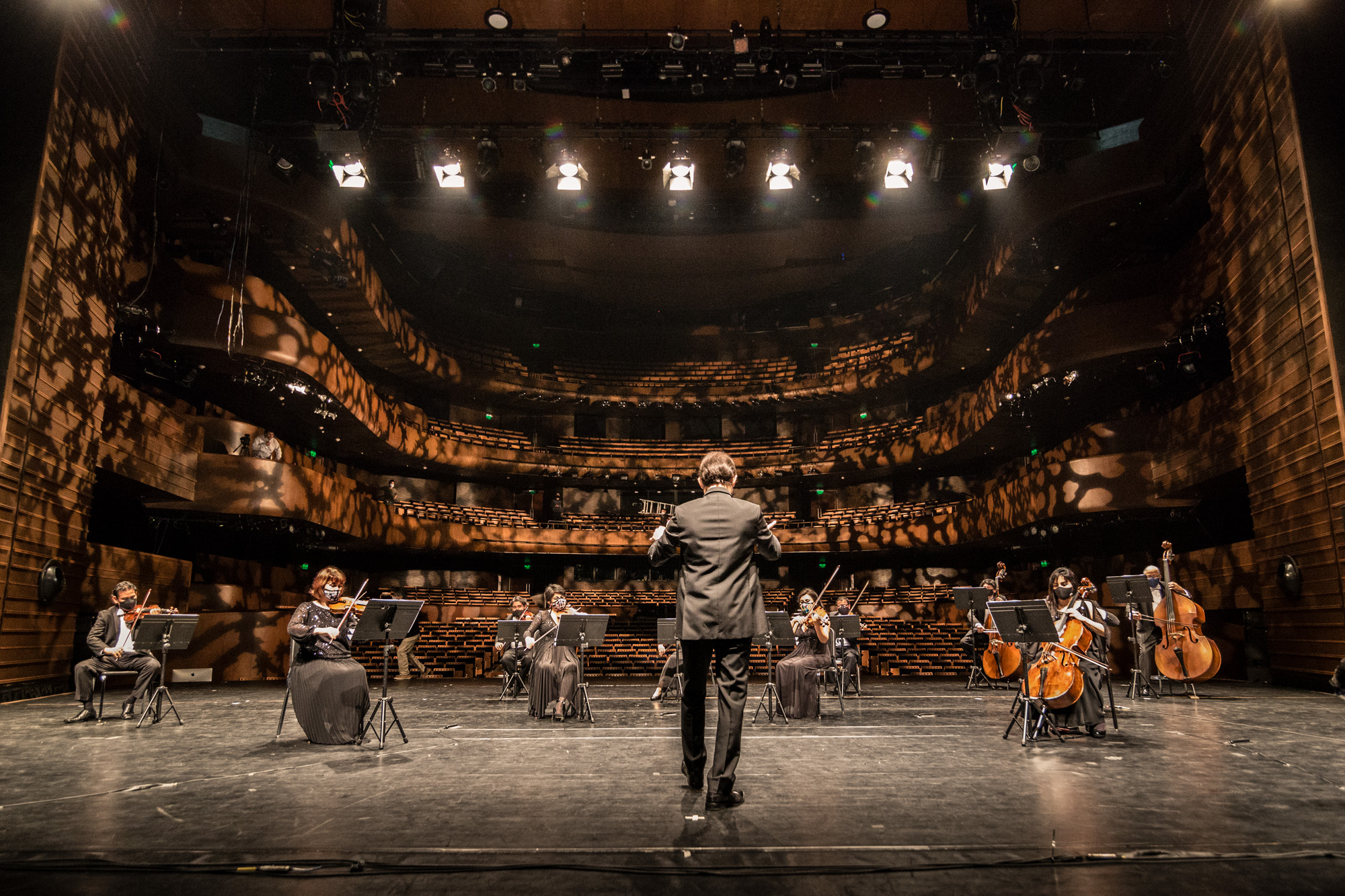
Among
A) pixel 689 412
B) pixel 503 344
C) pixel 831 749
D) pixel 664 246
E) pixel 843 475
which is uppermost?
pixel 664 246

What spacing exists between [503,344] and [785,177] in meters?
13.9

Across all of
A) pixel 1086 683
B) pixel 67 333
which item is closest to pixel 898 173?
pixel 1086 683

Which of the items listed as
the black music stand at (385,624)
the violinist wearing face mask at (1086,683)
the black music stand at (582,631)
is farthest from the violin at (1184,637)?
the black music stand at (385,624)

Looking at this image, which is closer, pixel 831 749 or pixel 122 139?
pixel 831 749

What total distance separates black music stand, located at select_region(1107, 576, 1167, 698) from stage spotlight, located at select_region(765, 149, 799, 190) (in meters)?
6.97

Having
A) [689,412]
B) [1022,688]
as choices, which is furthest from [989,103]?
[689,412]

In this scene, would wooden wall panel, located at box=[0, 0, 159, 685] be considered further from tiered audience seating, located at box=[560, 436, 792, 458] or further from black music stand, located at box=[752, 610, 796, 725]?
tiered audience seating, located at box=[560, 436, 792, 458]

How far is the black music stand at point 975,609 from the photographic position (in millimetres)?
9820

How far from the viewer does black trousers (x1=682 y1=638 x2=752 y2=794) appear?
334cm

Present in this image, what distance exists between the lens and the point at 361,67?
9664 millimetres

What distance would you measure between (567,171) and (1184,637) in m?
10.0

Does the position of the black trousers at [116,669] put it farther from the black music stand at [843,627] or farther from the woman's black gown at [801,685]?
the black music stand at [843,627]

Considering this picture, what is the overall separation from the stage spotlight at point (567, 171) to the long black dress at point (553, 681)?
23.3ft

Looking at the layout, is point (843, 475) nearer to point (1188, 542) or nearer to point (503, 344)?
point (1188, 542)
